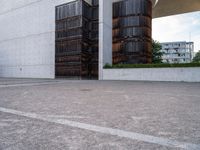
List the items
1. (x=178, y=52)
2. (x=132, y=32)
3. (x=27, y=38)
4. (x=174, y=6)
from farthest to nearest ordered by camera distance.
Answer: (x=178, y=52)
(x=174, y=6)
(x=27, y=38)
(x=132, y=32)

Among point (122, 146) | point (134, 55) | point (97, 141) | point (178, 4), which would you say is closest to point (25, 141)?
point (97, 141)

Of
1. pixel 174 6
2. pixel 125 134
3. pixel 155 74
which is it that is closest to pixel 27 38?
pixel 155 74

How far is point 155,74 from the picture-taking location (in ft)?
75.2

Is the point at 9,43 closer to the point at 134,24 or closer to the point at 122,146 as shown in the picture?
the point at 134,24

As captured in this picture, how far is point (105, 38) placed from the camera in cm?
2753

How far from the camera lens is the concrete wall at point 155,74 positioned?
2094 cm

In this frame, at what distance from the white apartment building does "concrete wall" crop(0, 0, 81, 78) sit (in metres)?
89.2

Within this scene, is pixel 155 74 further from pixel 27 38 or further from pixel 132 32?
pixel 27 38

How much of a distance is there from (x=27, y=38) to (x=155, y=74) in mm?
26788

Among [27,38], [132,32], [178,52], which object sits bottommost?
[27,38]

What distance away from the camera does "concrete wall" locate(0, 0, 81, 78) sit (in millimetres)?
31016

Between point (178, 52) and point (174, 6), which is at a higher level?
point (174, 6)

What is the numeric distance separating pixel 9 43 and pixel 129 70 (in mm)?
29313

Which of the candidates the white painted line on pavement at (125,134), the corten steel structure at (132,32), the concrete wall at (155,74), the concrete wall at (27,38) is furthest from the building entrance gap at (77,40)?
the white painted line on pavement at (125,134)
